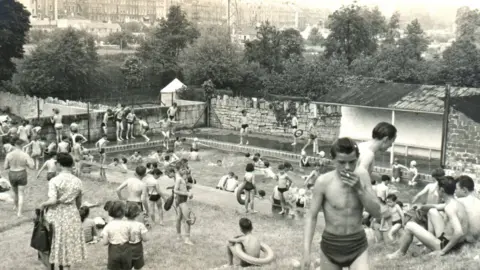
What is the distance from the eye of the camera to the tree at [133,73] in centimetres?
5928

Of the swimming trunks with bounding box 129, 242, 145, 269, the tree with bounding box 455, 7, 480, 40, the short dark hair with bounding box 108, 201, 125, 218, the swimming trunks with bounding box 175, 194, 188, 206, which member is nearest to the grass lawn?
the swimming trunks with bounding box 175, 194, 188, 206

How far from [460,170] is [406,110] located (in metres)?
5.78

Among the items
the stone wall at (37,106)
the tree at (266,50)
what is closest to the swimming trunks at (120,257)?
the stone wall at (37,106)

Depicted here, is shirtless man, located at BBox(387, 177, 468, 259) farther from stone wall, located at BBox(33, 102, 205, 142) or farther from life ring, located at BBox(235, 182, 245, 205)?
stone wall, located at BBox(33, 102, 205, 142)

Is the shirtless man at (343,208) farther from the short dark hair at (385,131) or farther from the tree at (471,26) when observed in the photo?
the tree at (471,26)

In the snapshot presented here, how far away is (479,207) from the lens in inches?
302

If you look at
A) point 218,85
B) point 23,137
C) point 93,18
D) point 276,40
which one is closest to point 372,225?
point 23,137

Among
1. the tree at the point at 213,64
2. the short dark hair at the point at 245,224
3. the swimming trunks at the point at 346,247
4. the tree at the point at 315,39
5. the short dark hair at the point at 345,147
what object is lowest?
the short dark hair at the point at 245,224

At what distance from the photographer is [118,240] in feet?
23.6

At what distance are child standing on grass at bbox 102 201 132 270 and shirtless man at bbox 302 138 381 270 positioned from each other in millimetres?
3030

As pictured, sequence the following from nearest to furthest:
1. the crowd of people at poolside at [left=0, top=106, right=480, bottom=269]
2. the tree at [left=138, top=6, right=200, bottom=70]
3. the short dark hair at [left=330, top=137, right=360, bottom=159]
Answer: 1. the short dark hair at [left=330, top=137, right=360, bottom=159]
2. the crowd of people at poolside at [left=0, top=106, right=480, bottom=269]
3. the tree at [left=138, top=6, right=200, bottom=70]

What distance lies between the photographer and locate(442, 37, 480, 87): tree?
39281 millimetres

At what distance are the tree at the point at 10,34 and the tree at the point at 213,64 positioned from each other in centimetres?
1259

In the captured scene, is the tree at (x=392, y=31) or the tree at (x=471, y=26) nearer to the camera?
the tree at (x=471, y=26)
